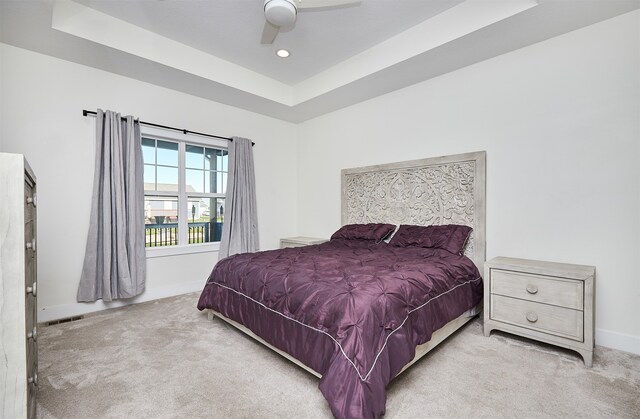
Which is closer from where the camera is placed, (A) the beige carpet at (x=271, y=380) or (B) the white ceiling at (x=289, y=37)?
(A) the beige carpet at (x=271, y=380)

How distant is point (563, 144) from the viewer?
8.33 ft

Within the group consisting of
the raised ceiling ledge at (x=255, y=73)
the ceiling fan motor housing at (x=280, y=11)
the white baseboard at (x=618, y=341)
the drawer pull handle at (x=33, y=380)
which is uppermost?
the raised ceiling ledge at (x=255, y=73)

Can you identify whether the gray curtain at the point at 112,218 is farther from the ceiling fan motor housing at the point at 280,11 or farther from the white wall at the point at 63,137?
the ceiling fan motor housing at the point at 280,11

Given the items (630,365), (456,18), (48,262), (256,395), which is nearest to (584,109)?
(456,18)

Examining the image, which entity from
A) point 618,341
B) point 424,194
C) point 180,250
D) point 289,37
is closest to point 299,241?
point 180,250

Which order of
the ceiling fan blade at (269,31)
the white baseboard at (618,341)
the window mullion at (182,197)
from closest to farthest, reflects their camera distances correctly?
1. the white baseboard at (618,341)
2. the ceiling fan blade at (269,31)
3. the window mullion at (182,197)

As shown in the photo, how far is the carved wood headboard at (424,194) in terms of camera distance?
118 inches

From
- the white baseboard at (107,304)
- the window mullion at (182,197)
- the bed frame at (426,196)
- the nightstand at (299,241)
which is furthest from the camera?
the nightstand at (299,241)

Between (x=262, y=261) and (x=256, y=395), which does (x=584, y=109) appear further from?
(x=256, y=395)

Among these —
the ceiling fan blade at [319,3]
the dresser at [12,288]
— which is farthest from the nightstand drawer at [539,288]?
the dresser at [12,288]

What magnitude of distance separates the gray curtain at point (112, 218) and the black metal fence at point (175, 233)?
0.35 m

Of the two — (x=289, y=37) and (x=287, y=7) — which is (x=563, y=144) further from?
(x=289, y=37)

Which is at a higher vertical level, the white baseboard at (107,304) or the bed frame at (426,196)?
the bed frame at (426,196)

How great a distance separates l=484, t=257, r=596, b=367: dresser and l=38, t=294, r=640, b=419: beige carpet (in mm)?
140
